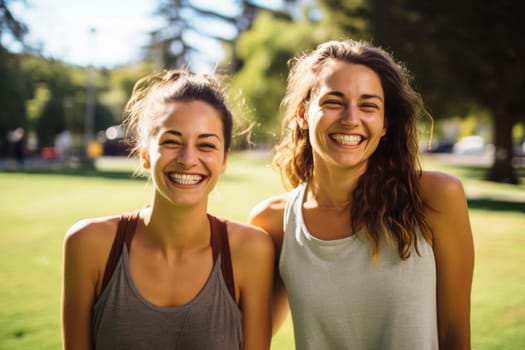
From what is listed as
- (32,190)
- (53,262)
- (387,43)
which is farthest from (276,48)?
(53,262)

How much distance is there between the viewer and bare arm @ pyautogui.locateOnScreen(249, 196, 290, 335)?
9.86 ft

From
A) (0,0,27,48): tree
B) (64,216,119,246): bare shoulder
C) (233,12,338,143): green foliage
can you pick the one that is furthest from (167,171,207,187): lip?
(233,12,338,143): green foliage

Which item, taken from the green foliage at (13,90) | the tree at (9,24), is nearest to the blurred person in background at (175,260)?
the tree at (9,24)

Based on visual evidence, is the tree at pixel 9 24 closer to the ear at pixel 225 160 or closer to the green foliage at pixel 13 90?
the green foliage at pixel 13 90

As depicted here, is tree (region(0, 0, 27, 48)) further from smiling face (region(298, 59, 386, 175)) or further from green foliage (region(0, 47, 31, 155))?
smiling face (region(298, 59, 386, 175))

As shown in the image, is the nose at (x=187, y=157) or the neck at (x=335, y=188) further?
the neck at (x=335, y=188)

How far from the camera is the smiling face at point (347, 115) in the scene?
280cm

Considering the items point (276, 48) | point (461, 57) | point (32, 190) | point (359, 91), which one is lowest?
point (32, 190)

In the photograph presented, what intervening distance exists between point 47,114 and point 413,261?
44.3 meters

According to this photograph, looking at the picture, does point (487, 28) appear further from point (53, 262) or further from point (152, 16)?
point (152, 16)

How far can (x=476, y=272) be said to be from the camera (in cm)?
679

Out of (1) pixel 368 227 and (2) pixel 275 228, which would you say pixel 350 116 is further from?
(2) pixel 275 228

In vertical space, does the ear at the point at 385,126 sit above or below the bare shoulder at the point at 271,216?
above

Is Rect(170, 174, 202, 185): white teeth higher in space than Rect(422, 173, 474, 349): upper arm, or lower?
higher
